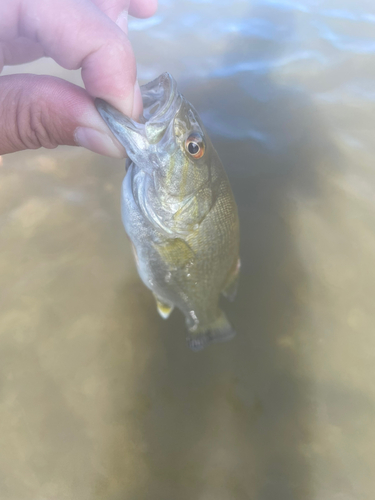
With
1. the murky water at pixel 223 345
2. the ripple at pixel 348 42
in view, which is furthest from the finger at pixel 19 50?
the ripple at pixel 348 42

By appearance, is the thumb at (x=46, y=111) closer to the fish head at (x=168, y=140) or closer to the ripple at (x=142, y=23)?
the fish head at (x=168, y=140)

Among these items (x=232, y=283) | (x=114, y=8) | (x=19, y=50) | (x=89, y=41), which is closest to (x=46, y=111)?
(x=89, y=41)

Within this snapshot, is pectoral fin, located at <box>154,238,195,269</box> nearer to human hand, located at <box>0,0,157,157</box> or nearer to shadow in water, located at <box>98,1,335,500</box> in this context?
human hand, located at <box>0,0,157,157</box>

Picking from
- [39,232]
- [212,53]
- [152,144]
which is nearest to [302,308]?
[152,144]

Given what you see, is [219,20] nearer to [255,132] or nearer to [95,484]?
[255,132]

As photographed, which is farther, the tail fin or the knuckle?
the tail fin

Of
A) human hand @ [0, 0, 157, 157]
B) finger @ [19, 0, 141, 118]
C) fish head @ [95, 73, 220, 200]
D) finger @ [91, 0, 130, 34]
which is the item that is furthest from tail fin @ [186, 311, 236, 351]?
finger @ [91, 0, 130, 34]
